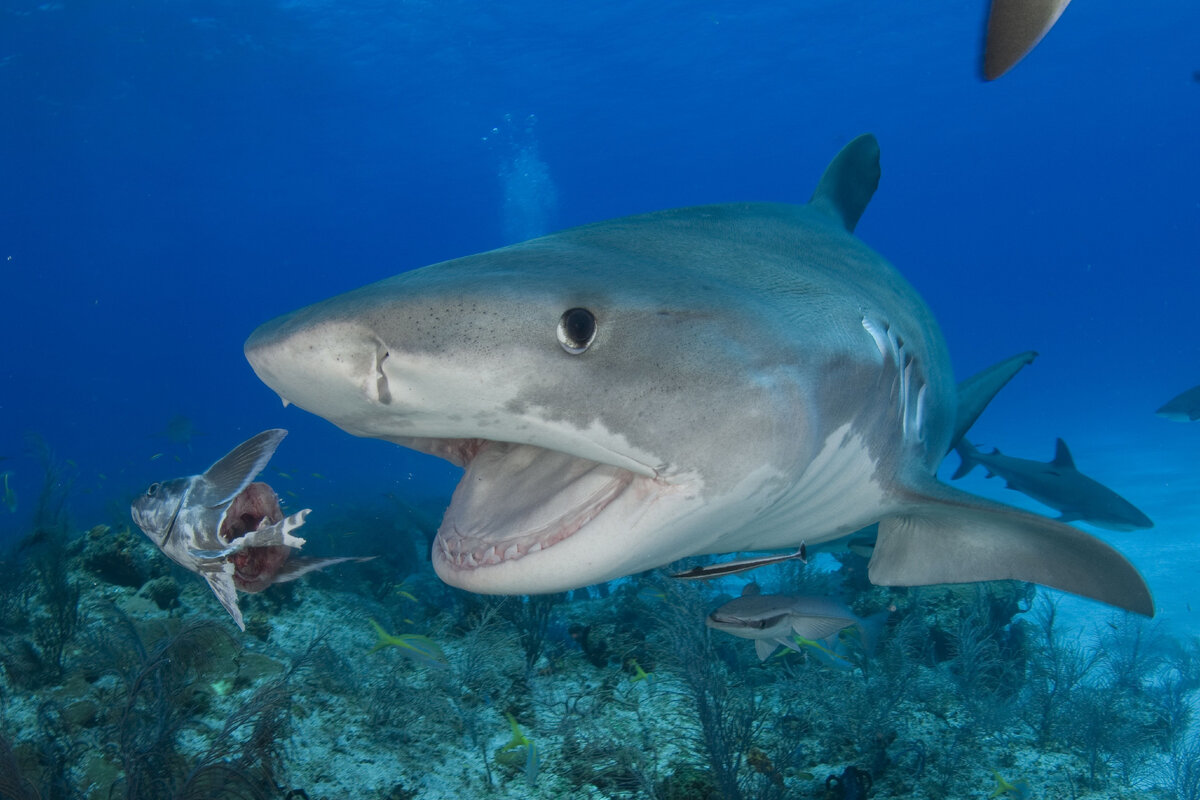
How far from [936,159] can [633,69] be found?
173 ft

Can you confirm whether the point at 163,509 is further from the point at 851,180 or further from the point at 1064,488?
the point at 1064,488

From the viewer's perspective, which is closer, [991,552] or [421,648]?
[991,552]

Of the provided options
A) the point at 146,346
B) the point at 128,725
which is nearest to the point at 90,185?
the point at 146,346

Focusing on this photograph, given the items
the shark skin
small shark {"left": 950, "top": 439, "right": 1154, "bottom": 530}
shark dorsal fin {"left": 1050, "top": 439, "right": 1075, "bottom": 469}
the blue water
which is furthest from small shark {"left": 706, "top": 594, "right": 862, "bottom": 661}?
shark dorsal fin {"left": 1050, "top": 439, "right": 1075, "bottom": 469}

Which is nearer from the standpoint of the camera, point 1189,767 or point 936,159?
point 1189,767

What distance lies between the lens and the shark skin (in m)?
1.38

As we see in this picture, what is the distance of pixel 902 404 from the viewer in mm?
2750

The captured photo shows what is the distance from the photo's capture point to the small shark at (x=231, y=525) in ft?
6.48

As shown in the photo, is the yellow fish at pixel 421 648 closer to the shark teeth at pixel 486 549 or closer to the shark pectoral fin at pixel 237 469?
the shark pectoral fin at pixel 237 469

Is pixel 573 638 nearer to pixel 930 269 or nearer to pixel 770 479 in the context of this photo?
pixel 770 479

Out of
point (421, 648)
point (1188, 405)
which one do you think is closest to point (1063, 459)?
point (1188, 405)

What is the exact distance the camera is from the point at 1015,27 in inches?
43.3

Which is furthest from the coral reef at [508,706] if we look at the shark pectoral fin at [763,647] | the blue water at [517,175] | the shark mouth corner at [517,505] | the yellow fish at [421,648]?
the blue water at [517,175]

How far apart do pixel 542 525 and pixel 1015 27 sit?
4.61 ft
